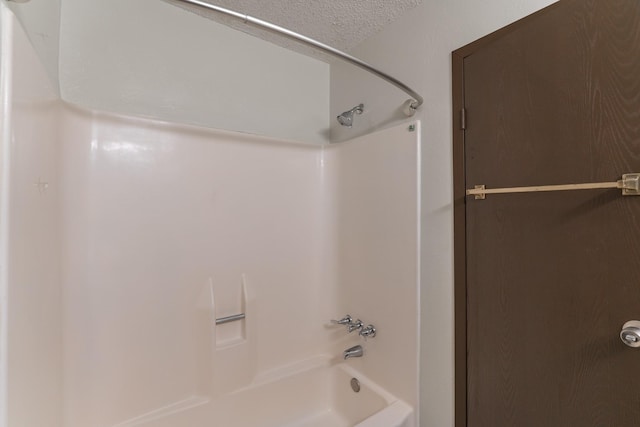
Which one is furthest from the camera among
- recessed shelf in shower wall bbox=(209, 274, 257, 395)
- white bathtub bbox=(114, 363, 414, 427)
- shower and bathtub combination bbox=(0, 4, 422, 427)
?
recessed shelf in shower wall bbox=(209, 274, 257, 395)

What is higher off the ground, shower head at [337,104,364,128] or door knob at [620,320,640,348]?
shower head at [337,104,364,128]

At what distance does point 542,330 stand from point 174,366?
1657 mm

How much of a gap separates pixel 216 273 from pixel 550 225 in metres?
1.53

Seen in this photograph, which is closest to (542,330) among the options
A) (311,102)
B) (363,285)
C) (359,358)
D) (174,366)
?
(363,285)

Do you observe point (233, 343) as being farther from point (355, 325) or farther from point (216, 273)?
point (355, 325)

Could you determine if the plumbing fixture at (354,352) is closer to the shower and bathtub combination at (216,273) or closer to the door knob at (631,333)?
the shower and bathtub combination at (216,273)

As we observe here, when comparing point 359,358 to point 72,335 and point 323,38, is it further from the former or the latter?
point 323,38

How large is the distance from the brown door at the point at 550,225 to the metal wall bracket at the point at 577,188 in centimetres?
2

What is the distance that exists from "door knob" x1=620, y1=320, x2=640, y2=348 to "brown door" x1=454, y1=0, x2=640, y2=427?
0.06 feet

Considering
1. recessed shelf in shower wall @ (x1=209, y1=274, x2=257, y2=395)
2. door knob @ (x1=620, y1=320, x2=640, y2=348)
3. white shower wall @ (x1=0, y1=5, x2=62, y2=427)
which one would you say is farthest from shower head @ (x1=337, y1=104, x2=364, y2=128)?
door knob @ (x1=620, y1=320, x2=640, y2=348)

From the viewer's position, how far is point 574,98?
91 cm

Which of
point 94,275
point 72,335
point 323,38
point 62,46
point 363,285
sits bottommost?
point 72,335

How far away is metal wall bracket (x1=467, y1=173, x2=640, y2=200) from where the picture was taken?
2.60 feet

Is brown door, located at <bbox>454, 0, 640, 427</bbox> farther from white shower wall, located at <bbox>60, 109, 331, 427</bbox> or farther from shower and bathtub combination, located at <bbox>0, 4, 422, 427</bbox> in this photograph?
white shower wall, located at <bbox>60, 109, 331, 427</bbox>
